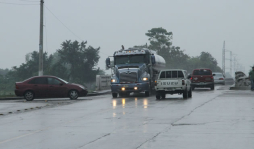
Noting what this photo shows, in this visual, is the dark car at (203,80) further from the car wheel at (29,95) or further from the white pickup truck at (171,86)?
the car wheel at (29,95)

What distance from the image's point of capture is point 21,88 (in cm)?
2814

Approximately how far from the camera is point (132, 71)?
29297mm

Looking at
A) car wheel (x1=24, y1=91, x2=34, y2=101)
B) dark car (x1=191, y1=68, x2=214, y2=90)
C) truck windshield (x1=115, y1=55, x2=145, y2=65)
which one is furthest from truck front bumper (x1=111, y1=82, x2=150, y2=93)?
dark car (x1=191, y1=68, x2=214, y2=90)

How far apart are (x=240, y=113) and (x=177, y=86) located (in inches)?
370

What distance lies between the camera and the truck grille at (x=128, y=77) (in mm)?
29344

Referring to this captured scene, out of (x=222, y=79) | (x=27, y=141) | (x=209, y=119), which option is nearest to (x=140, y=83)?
(x=209, y=119)

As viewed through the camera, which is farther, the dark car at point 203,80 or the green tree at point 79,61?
the green tree at point 79,61

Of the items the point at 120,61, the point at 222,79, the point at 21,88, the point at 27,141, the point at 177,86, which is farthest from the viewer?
the point at 222,79

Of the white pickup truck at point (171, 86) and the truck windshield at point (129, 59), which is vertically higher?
the truck windshield at point (129, 59)

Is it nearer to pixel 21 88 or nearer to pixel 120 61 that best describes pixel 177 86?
pixel 120 61

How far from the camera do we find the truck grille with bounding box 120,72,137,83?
2934cm

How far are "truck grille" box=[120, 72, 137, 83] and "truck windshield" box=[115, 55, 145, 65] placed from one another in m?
1.51

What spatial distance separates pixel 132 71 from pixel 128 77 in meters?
0.48

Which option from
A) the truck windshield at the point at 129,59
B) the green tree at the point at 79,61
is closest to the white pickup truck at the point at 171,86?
the truck windshield at the point at 129,59
